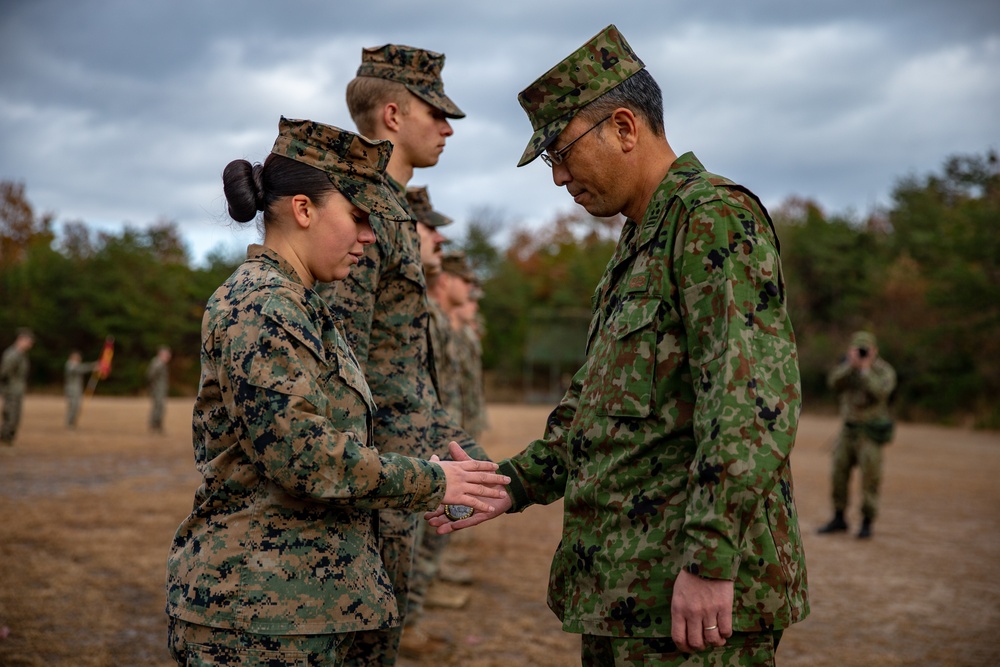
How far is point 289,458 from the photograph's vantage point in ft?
7.53

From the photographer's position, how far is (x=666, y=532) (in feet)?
7.80

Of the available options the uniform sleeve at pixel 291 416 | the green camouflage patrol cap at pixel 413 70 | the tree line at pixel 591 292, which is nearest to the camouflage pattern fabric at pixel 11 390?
the green camouflage patrol cap at pixel 413 70

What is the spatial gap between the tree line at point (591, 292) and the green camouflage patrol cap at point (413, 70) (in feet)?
109

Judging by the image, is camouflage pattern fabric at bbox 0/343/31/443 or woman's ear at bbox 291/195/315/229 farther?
camouflage pattern fabric at bbox 0/343/31/443

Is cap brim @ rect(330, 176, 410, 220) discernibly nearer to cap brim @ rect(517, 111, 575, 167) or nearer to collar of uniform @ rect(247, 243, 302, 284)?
collar of uniform @ rect(247, 243, 302, 284)

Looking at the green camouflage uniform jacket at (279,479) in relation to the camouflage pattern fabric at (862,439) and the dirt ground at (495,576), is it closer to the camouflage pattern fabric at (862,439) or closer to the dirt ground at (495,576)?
the dirt ground at (495,576)

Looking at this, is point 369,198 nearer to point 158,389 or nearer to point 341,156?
point 341,156

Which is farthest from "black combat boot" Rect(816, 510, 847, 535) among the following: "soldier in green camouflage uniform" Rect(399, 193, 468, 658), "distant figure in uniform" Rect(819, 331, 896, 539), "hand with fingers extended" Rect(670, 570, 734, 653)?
"hand with fingers extended" Rect(670, 570, 734, 653)

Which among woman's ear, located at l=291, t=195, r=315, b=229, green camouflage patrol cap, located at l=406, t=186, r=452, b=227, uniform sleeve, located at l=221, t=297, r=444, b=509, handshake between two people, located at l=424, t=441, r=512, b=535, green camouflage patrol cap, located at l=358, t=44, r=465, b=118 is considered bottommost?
handshake between two people, located at l=424, t=441, r=512, b=535

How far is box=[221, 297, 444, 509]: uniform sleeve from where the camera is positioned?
7.53 ft

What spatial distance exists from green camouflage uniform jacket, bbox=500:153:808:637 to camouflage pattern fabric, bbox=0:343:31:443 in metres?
17.8

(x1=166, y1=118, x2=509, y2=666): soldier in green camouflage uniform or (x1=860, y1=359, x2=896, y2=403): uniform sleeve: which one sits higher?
(x1=860, y1=359, x2=896, y2=403): uniform sleeve

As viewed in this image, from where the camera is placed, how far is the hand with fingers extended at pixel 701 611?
2.21m

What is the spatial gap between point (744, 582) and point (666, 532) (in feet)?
0.74
